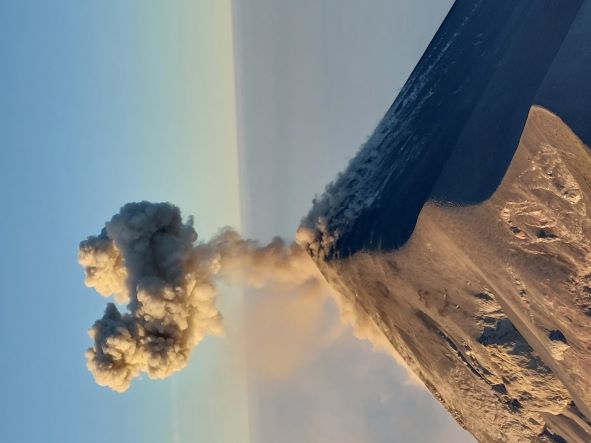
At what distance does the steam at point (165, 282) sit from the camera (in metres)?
14.5

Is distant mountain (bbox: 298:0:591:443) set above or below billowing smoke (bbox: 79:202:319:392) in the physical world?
below

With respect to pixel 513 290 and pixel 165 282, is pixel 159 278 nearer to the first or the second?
pixel 165 282

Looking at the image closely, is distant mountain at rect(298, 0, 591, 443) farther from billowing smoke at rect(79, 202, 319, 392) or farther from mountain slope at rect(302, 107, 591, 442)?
billowing smoke at rect(79, 202, 319, 392)

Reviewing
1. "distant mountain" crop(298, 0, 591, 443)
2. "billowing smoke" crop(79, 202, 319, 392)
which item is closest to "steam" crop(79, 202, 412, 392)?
"billowing smoke" crop(79, 202, 319, 392)

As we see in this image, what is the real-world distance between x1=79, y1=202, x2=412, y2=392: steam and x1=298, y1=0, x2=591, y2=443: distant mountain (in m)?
2.13

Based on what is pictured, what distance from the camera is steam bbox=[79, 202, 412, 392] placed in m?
14.5

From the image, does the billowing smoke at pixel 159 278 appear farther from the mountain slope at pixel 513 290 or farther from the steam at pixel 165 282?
the mountain slope at pixel 513 290

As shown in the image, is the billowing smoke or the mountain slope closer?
the mountain slope

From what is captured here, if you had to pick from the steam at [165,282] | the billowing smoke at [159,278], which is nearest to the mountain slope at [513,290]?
the steam at [165,282]

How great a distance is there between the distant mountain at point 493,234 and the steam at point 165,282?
6.98 ft

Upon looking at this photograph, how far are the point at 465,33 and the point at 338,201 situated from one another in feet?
16.3

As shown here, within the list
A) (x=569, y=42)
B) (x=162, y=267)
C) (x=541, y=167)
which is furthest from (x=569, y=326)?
(x=162, y=267)

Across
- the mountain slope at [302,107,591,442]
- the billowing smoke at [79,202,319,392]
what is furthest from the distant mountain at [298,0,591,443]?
the billowing smoke at [79,202,319,392]

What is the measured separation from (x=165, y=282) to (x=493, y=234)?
817 centimetres
